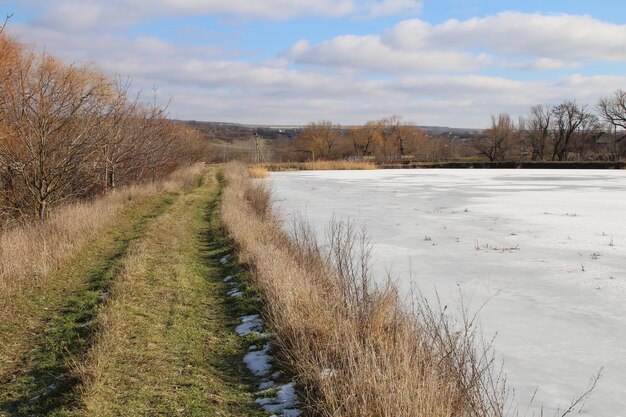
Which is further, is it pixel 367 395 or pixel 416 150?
pixel 416 150

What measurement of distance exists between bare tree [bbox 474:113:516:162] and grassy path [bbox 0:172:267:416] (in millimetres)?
71216

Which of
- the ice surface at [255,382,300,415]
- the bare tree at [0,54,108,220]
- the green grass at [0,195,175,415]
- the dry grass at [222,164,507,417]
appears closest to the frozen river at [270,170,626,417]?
the dry grass at [222,164,507,417]

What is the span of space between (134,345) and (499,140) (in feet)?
248

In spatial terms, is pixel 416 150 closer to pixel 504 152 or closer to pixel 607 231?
pixel 504 152

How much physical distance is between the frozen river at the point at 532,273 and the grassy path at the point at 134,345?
275 centimetres

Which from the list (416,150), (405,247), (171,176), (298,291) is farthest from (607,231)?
(416,150)

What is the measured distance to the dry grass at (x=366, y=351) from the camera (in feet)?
11.6

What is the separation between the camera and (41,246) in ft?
28.9

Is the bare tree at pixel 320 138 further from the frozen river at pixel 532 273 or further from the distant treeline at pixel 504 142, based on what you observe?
the frozen river at pixel 532 273

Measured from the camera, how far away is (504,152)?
2960 inches

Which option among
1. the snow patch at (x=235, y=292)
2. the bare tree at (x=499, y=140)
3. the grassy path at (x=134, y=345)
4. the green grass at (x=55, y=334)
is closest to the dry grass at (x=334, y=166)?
the bare tree at (x=499, y=140)

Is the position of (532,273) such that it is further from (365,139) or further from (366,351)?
(365,139)

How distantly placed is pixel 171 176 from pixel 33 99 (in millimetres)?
18334

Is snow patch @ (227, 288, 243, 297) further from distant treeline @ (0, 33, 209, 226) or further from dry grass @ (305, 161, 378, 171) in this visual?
dry grass @ (305, 161, 378, 171)
